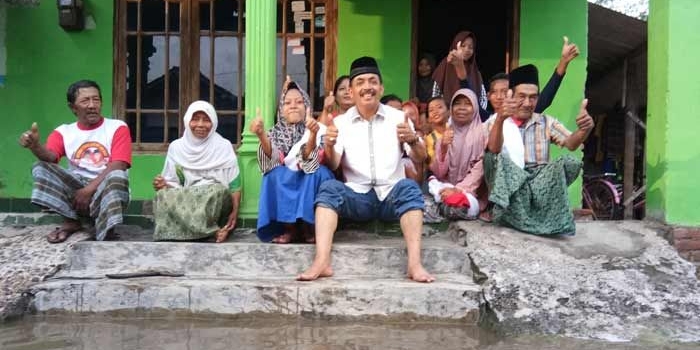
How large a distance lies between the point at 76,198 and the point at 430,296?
7.70 feet

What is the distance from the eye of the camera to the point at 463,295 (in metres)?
2.96

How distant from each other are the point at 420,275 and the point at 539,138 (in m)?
1.43

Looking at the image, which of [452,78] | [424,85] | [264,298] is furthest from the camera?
[424,85]

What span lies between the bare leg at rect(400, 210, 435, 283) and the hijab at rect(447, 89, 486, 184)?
0.91 m

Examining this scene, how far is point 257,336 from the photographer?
2.69 metres

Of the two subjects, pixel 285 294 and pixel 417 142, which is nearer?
pixel 285 294

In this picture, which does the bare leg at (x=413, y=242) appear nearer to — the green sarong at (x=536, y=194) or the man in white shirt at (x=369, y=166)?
the man in white shirt at (x=369, y=166)

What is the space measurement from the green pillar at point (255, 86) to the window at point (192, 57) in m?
1.84

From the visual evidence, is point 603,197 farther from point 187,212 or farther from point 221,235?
point 187,212

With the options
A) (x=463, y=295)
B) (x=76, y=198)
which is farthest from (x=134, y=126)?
(x=463, y=295)

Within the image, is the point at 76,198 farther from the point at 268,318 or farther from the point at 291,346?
the point at 291,346

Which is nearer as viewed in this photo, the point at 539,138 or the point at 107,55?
the point at 539,138

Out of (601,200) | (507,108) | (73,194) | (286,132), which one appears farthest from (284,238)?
(601,200)

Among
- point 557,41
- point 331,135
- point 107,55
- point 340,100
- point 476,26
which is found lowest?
point 331,135
